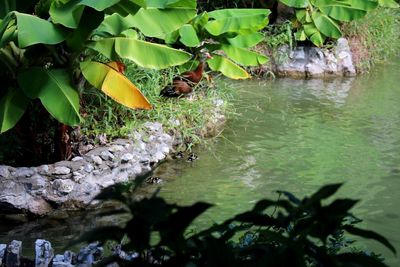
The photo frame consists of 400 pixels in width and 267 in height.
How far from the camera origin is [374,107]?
842cm

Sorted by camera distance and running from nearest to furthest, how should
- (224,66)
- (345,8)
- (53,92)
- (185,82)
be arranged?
(53,92)
(185,82)
(224,66)
(345,8)

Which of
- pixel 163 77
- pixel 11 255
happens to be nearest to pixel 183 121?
pixel 163 77

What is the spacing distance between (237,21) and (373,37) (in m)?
4.97

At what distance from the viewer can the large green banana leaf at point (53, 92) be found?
490 centimetres

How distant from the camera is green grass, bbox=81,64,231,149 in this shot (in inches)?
243

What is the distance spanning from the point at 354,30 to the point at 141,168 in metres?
6.27

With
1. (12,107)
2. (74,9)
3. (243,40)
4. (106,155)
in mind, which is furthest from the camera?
(243,40)

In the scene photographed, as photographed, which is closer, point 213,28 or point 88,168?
point 88,168

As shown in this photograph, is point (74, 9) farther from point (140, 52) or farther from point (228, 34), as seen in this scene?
point (228, 34)

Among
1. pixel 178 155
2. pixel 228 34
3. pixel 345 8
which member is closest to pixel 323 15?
pixel 345 8

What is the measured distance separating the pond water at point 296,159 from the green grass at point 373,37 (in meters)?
1.39

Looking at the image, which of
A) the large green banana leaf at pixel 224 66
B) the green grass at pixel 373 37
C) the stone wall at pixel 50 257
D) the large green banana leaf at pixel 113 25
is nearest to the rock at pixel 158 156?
the large green banana leaf at pixel 113 25

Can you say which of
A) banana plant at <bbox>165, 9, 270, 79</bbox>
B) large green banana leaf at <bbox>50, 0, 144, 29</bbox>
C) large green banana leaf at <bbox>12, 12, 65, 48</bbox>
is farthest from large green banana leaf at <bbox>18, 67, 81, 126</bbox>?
banana plant at <bbox>165, 9, 270, 79</bbox>

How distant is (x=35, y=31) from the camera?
475cm
